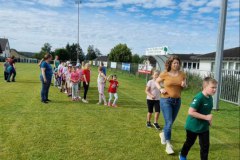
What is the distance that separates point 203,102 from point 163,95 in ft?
4.13

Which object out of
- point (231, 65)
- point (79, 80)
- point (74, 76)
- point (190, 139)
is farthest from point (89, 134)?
point (231, 65)

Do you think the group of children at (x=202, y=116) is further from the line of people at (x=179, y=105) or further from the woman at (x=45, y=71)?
the woman at (x=45, y=71)

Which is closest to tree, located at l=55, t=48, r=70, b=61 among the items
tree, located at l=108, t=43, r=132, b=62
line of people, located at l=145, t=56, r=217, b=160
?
tree, located at l=108, t=43, r=132, b=62

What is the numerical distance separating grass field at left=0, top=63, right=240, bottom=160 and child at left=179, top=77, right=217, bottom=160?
3.47 ft

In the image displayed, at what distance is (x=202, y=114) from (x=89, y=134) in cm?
328

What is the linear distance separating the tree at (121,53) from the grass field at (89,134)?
69499 millimetres

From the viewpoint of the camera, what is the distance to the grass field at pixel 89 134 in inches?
229

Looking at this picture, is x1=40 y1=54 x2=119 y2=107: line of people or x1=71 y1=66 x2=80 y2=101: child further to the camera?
x1=71 y1=66 x2=80 y2=101: child

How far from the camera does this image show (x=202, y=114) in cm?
487

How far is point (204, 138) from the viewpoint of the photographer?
5012mm

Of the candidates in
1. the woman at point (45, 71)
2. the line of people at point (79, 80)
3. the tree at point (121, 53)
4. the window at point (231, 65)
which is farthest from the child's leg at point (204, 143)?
the tree at point (121, 53)

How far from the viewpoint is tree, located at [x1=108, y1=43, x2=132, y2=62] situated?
264 feet

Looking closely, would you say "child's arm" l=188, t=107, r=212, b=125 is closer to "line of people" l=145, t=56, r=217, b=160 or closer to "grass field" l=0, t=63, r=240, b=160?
"line of people" l=145, t=56, r=217, b=160

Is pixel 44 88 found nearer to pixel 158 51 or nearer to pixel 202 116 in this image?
pixel 202 116
